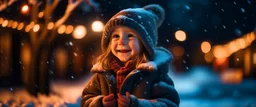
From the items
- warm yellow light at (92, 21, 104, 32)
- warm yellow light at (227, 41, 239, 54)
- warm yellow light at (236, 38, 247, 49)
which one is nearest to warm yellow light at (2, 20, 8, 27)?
warm yellow light at (92, 21, 104, 32)

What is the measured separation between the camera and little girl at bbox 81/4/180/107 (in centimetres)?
354

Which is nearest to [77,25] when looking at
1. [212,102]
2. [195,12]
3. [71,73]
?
[71,73]

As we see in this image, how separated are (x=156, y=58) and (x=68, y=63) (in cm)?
459

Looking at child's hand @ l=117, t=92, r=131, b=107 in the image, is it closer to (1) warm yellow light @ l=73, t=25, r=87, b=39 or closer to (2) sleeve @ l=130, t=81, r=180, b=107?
(2) sleeve @ l=130, t=81, r=180, b=107

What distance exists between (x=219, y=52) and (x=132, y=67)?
13.5ft

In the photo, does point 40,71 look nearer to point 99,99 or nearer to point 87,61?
point 87,61

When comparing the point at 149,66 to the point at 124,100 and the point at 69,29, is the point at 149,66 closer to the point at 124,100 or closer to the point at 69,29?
the point at 124,100

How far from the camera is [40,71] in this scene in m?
7.95

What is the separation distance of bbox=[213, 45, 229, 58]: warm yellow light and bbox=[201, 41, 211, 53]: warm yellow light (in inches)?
4.4

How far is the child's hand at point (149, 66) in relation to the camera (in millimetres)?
3482

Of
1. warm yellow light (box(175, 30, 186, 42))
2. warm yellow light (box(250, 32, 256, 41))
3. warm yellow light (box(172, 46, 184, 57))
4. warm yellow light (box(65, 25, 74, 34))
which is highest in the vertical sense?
warm yellow light (box(65, 25, 74, 34))

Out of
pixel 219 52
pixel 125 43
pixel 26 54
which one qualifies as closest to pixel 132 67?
pixel 125 43

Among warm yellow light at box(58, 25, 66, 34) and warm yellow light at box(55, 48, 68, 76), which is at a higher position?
warm yellow light at box(58, 25, 66, 34)

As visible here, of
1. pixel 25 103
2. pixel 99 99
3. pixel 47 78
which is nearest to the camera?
pixel 99 99
